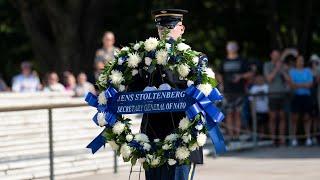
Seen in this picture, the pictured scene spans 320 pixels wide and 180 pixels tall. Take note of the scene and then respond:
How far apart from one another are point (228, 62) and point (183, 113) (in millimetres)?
10138

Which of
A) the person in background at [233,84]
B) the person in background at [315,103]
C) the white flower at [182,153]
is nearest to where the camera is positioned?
the white flower at [182,153]

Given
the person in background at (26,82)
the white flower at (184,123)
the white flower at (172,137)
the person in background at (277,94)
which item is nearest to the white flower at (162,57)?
the white flower at (184,123)

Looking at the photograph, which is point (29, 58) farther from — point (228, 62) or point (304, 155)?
point (304, 155)

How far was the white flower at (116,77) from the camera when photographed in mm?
6973

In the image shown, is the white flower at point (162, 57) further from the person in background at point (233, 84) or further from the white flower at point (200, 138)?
the person in background at point (233, 84)

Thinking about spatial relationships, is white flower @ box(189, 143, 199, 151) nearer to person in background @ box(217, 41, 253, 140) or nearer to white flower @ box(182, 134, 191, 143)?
white flower @ box(182, 134, 191, 143)

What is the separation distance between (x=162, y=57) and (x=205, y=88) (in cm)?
43

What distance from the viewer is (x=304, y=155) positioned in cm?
1518

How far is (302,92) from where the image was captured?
55.3 feet

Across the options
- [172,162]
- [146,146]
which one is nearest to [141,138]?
[146,146]

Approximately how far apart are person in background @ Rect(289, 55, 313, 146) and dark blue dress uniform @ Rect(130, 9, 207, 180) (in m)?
10.0

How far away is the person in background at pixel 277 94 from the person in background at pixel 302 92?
0.22 metres

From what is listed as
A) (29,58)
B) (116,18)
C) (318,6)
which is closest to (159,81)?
(318,6)

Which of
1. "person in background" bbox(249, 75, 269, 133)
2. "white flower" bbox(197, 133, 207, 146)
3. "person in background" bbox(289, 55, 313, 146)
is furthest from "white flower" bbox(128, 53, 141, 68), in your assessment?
"person in background" bbox(289, 55, 313, 146)
